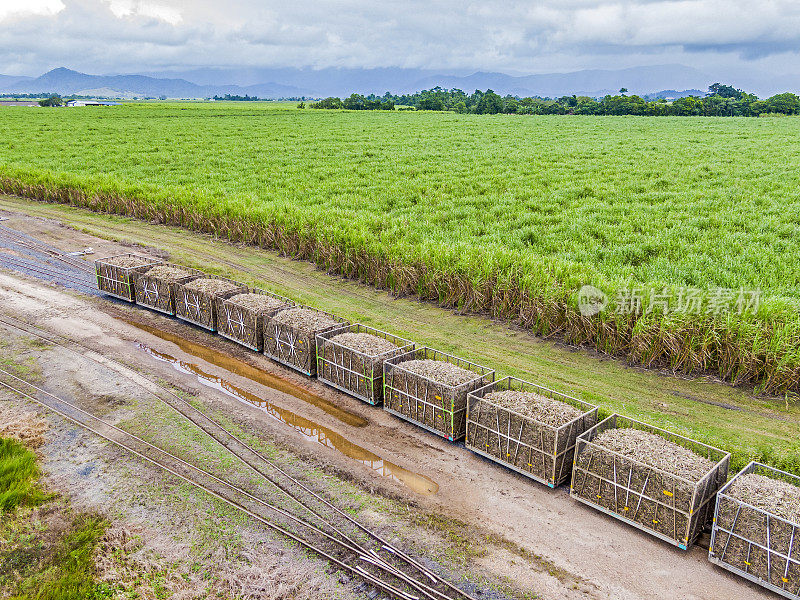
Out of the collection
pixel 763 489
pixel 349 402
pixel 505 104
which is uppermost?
pixel 505 104

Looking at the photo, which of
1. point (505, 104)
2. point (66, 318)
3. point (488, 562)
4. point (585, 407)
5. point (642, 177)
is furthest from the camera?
point (505, 104)

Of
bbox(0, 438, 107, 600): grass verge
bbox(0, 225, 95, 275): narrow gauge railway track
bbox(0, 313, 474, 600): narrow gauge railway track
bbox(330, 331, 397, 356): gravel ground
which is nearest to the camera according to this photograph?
bbox(0, 438, 107, 600): grass verge

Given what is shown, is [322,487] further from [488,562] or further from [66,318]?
[66,318]

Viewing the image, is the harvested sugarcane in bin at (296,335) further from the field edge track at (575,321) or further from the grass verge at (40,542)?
the grass verge at (40,542)

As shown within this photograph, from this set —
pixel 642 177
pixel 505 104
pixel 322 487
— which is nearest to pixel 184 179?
pixel 642 177

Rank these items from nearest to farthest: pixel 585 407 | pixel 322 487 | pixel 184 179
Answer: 1. pixel 322 487
2. pixel 585 407
3. pixel 184 179

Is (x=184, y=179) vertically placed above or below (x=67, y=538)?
above

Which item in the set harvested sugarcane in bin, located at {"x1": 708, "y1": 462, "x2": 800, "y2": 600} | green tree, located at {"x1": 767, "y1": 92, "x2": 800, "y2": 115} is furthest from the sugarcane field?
green tree, located at {"x1": 767, "y1": 92, "x2": 800, "y2": 115}

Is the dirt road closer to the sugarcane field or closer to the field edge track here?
the sugarcane field
